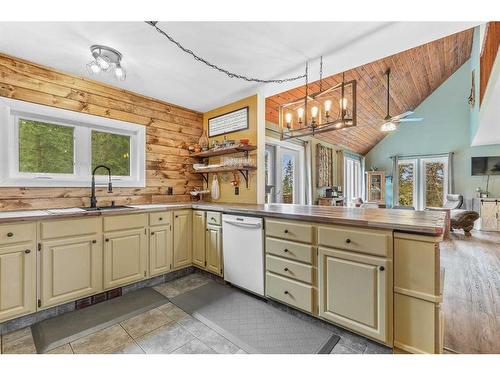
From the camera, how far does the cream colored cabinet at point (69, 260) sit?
1.92m

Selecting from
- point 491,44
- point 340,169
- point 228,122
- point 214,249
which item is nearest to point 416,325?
point 214,249

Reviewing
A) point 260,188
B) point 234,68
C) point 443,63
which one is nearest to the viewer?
point 234,68

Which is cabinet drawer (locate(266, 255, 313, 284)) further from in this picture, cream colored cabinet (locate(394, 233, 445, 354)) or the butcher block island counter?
cream colored cabinet (locate(394, 233, 445, 354))

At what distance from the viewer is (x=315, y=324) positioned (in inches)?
73.6

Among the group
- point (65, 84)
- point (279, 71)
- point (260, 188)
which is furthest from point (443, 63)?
point (65, 84)

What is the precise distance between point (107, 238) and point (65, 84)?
1737 millimetres

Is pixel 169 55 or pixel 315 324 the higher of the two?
pixel 169 55

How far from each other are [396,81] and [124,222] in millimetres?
5687

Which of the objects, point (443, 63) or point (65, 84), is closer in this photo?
point (65, 84)

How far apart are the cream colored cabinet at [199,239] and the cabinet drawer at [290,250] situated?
40.4 inches

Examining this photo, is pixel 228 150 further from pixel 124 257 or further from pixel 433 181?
pixel 433 181

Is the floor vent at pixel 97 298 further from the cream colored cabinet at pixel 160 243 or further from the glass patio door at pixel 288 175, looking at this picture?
the glass patio door at pixel 288 175

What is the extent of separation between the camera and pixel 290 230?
6.48 feet

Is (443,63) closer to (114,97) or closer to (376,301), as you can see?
(376,301)
